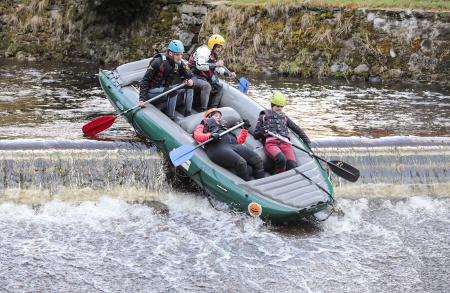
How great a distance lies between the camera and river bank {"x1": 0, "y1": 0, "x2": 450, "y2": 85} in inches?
701

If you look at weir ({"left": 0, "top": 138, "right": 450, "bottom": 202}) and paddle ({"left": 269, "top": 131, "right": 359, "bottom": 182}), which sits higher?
paddle ({"left": 269, "top": 131, "right": 359, "bottom": 182})

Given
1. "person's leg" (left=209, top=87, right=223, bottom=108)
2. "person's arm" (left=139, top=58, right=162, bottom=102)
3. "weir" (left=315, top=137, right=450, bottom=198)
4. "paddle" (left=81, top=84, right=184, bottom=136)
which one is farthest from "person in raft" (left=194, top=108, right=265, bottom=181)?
"paddle" (left=81, top=84, right=184, bottom=136)

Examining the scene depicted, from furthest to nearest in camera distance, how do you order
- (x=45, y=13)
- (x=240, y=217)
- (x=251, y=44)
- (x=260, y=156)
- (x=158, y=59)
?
(x=45, y=13) < (x=251, y=44) < (x=158, y=59) < (x=260, y=156) < (x=240, y=217)

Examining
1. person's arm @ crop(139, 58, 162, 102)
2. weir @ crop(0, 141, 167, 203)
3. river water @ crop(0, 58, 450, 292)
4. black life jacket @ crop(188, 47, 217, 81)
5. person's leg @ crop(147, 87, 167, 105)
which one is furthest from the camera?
black life jacket @ crop(188, 47, 217, 81)

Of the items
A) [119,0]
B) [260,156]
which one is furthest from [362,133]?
[119,0]

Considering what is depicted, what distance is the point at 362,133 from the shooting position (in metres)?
12.4

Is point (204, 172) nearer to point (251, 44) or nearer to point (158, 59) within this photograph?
point (158, 59)

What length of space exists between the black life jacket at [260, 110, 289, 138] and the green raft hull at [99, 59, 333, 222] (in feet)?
0.84

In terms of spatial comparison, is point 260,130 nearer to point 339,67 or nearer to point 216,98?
point 216,98

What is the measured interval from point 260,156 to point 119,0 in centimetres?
1155

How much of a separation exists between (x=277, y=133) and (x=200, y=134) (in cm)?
113

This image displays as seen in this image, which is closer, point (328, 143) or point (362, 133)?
point (328, 143)

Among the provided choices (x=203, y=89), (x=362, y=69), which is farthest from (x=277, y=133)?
(x=362, y=69)

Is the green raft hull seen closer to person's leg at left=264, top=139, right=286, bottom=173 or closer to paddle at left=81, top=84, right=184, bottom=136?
person's leg at left=264, top=139, right=286, bottom=173
